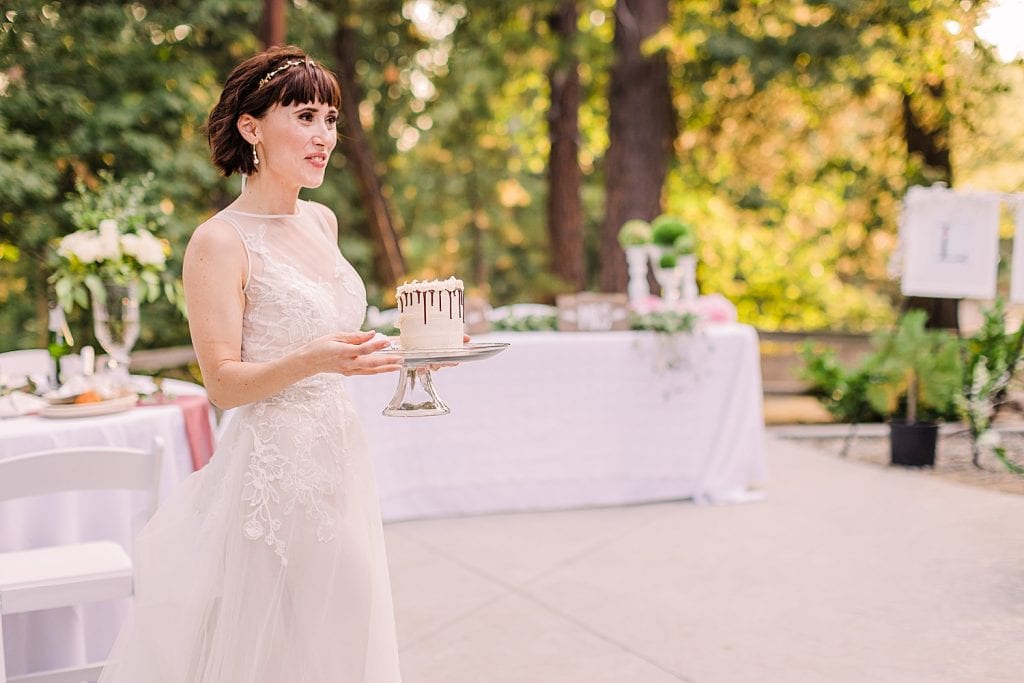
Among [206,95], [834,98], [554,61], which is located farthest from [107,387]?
[834,98]

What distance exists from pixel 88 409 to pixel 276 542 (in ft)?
4.62

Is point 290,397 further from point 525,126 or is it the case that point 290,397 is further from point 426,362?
point 525,126

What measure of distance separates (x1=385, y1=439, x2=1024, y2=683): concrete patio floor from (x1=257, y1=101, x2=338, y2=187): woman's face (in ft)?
6.49

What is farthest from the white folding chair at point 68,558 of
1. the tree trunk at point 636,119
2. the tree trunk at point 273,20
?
the tree trunk at point 273,20

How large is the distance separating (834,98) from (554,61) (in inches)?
147

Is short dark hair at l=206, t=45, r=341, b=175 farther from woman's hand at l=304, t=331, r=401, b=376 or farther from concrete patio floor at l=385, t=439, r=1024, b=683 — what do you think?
concrete patio floor at l=385, t=439, r=1024, b=683

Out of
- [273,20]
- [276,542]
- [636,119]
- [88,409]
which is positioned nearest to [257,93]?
[276,542]

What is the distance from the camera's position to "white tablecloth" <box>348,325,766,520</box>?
5.31m

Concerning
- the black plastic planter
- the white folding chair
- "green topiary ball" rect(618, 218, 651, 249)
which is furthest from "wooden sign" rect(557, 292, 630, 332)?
the white folding chair

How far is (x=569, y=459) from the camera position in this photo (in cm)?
548

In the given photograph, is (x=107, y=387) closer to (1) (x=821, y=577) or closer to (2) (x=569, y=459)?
(2) (x=569, y=459)

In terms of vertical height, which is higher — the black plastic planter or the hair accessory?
the hair accessory

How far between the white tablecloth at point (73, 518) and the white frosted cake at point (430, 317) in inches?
58.3

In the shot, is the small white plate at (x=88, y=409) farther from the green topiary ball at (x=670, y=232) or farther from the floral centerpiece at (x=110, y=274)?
the green topiary ball at (x=670, y=232)
